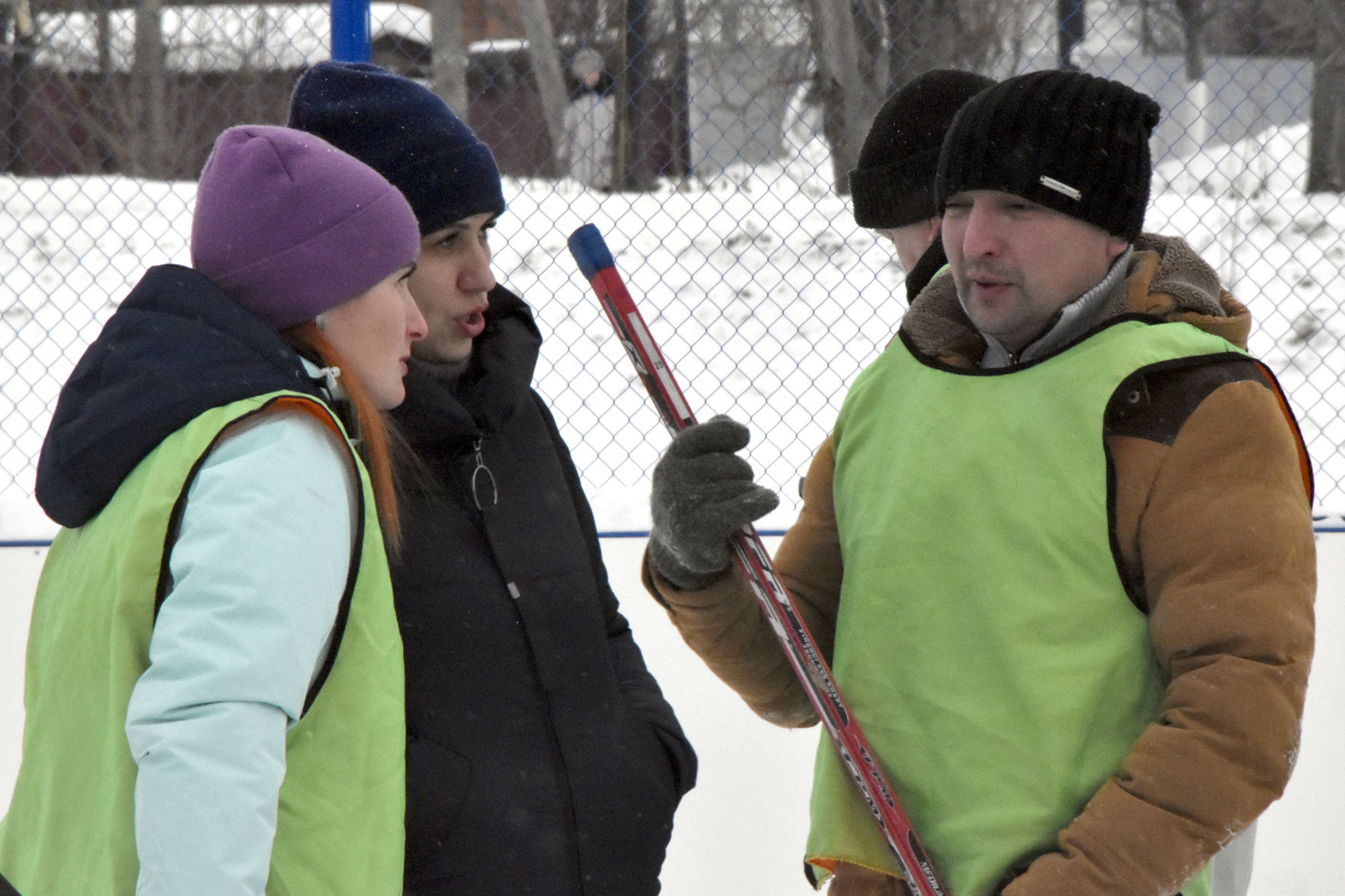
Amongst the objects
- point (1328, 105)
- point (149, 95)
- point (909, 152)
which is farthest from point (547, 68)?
point (909, 152)

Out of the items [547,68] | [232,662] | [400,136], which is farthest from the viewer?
[547,68]

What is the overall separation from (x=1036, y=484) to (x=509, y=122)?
18.2 ft

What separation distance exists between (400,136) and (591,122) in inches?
177

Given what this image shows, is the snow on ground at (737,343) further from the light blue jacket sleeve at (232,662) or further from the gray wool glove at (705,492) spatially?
the light blue jacket sleeve at (232,662)

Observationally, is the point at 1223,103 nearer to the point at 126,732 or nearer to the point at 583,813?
the point at 583,813

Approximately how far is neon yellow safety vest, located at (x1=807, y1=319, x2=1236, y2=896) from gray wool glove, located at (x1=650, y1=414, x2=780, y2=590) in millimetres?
149

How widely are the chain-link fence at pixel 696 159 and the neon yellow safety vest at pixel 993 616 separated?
319cm

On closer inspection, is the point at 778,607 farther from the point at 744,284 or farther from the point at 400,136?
the point at 744,284

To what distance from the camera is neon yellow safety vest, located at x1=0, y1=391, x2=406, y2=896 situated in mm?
1077

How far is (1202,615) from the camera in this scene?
3.96 feet

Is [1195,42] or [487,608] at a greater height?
[1195,42]

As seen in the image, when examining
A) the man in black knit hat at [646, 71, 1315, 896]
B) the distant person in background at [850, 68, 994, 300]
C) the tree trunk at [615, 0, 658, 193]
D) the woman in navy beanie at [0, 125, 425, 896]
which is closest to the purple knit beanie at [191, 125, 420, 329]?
the woman in navy beanie at [0, 125, 425, 896]

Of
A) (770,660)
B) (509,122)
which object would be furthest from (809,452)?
(770,660)

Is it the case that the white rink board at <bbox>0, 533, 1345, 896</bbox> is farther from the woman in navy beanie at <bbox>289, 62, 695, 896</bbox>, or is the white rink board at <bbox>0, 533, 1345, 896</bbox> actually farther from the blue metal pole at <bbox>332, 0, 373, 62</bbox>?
the blue metal pole at <bbox>332, 0, 373, 62</bbox>
